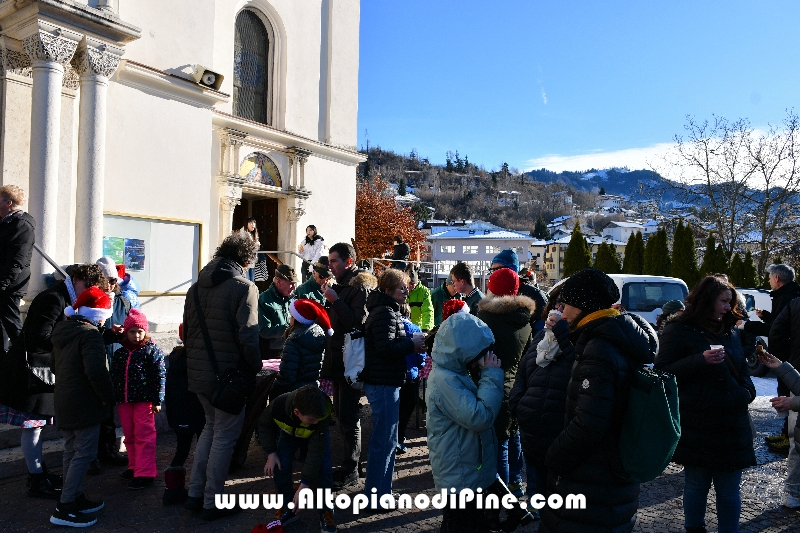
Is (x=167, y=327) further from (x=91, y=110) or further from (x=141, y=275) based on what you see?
(x=91, y=110)

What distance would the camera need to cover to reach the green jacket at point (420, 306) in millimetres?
7754

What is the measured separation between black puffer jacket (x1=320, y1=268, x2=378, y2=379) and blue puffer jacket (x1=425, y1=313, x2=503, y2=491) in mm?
1689

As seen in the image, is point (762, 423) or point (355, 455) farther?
point (762, 423)

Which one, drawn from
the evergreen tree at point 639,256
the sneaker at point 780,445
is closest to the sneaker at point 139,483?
the sneaker at point 780,445

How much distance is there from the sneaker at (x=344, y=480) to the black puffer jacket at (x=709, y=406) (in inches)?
106

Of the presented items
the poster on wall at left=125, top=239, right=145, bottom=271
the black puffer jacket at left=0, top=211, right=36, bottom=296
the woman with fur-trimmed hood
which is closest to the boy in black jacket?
the woman with fur-trimmed hood

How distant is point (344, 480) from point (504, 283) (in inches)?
88.9

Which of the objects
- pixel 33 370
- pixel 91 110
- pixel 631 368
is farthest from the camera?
pixel 91 110

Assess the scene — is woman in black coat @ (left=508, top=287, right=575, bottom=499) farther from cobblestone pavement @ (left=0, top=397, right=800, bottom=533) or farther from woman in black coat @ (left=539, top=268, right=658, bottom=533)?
cobblestone pavement @ (left=0, top=397, right=800, bottom=533)

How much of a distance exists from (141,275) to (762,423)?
9.92 meters

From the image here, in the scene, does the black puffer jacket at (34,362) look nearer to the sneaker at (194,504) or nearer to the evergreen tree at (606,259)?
the sneaker at (194,504)

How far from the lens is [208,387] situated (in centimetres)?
429

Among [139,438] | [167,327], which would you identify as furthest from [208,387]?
[167,327]

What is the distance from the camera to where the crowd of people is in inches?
109
